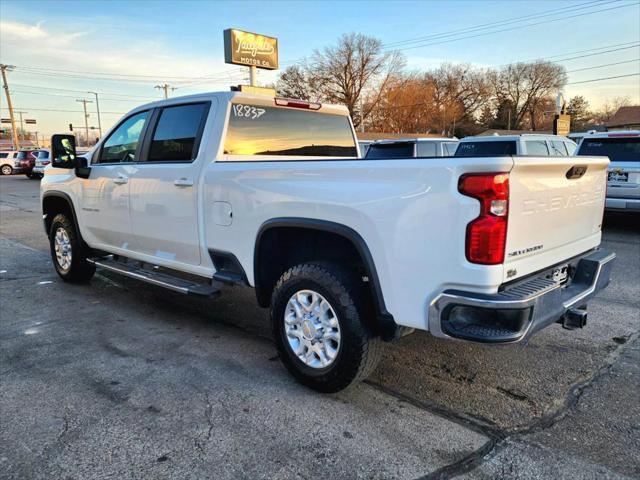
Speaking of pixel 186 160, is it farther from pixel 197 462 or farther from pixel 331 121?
pixel 197 462

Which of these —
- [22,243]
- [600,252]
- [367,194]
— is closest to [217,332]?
[367,194]

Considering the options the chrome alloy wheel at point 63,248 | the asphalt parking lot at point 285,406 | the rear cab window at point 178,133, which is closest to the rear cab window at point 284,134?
the rear cab window at point 178,133

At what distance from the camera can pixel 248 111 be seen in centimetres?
436

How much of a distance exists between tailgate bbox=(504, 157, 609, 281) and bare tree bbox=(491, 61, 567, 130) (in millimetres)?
86693

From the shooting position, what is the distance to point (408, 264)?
2.76m

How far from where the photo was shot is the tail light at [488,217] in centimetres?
246

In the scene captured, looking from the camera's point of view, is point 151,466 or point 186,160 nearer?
point 151,466

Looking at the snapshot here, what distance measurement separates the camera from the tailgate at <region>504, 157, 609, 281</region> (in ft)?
8.52

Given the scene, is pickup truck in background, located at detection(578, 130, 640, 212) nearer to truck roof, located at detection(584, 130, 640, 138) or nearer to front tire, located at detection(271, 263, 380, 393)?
truck roof, located at detection(584, 130, 640, 138)

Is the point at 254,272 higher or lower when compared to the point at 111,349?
higher

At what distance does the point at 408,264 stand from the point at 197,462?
1.53 meters

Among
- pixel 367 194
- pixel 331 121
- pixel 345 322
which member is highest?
pixel 331 121

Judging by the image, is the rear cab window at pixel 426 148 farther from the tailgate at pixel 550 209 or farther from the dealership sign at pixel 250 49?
the dealership sign at pixel 250 49

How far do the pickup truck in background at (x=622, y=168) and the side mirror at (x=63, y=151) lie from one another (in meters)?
8.72
